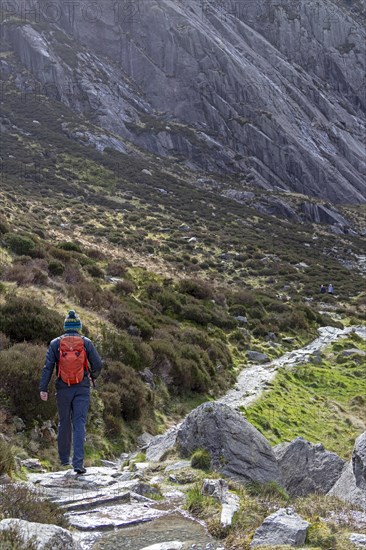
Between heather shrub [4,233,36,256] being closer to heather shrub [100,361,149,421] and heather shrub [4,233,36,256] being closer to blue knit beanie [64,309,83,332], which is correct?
heather shrub [100,361,149,421]

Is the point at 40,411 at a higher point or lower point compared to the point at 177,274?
higher

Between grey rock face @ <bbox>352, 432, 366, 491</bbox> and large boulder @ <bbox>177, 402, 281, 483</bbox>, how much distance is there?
137cm

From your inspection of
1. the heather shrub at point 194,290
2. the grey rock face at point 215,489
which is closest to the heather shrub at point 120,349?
the grey rock face at point 215,489

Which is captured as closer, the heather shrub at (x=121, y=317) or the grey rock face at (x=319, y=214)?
the heather shrub at (x=121, y=317)

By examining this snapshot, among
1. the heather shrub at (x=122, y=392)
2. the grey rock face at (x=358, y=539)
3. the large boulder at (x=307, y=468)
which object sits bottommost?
the heather shrub at (x=122, y=392)

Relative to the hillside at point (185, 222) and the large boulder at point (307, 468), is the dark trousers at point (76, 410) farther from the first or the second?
Answer: the large boulder at point (307, 468)

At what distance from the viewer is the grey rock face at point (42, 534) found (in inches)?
172

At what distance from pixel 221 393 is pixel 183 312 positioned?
22.3 ft

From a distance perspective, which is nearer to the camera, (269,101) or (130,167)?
(130,167)

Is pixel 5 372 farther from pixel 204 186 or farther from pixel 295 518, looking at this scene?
pixel 204 186

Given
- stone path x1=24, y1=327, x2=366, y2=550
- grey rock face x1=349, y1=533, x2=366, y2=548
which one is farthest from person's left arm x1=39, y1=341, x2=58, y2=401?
grey rock face x1=349, y1=533, x2=366, y2=548

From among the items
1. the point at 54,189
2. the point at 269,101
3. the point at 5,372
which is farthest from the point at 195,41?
the point at 5,372

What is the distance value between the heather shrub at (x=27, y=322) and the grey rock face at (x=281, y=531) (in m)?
8.52

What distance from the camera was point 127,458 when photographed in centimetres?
1124
